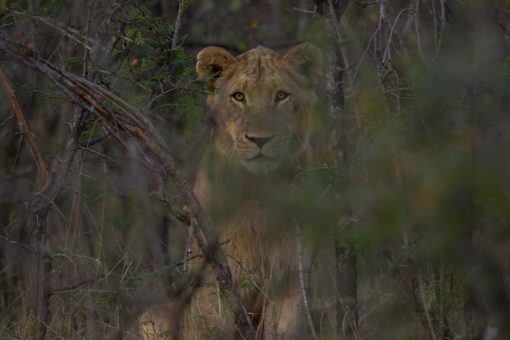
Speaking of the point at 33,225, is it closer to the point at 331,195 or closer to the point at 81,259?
the point at 81,259

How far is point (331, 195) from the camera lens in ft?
9.80

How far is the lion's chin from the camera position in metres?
4.78

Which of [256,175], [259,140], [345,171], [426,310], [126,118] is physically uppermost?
[126,118]

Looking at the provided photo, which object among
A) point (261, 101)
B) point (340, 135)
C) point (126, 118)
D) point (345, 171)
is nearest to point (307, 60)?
point (261, 101)

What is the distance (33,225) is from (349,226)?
1.57m

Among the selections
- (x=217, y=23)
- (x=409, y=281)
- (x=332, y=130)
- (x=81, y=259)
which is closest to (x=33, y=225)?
(x=81, y=259)

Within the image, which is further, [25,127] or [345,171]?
[25,127]

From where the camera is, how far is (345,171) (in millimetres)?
3646

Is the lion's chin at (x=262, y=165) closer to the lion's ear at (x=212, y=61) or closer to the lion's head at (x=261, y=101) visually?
the lion's head at (x=261, y=101)

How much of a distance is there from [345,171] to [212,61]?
5.68 feet

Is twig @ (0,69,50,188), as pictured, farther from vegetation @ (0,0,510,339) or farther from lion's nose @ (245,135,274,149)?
lion's nose @ (245,135,274,149)

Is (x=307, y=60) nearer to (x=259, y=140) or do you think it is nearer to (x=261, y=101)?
(x=261, y=101)

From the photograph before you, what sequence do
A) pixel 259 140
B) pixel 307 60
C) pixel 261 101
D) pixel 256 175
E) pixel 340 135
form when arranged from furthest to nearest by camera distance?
pixel 307 60 < pixel 261 101 < pixel 256 175 < pixel 259 140 < pixel 340 135

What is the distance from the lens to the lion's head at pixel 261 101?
15.8 ft
